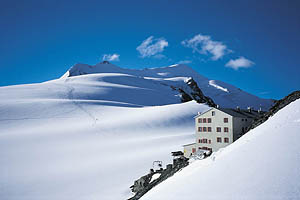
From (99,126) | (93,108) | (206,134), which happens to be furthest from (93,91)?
(206,134)

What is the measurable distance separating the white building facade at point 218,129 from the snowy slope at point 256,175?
57.6 feet

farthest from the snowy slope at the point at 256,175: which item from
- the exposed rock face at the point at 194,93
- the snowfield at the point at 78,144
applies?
the exposed rock face at the point at 194,93

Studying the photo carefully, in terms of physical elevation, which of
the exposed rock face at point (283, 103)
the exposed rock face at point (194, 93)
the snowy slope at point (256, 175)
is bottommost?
the snowy slope at point (256, 175)

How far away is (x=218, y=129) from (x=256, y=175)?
2162 cm

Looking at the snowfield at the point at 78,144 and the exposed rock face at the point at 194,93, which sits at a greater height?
the exposed rock face at the point at 194,93

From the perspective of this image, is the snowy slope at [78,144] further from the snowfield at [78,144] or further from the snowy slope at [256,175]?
the snowy slope at [256,175]

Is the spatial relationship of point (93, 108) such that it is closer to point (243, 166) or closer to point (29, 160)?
point (29, 160)

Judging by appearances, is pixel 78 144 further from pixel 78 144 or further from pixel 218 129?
pixel 218 129

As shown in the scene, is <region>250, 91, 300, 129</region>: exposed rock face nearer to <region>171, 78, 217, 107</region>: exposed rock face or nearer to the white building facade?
the white building facade

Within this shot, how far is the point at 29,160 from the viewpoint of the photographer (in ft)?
88.4

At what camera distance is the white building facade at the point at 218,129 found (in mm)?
25875

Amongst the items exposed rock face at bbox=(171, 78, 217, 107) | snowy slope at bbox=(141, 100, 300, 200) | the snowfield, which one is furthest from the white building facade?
exposed rock face at bbox=(171, 78, 217, 107)

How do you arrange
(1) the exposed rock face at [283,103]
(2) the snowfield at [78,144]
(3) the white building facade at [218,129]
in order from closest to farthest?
(1) the exposed rock face at [283,103]
(2) the snowfield at [78,144]
(3) the white building facade at [218,129]

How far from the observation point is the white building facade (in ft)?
84.9
